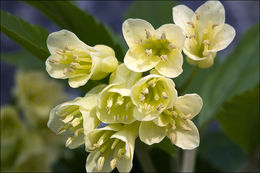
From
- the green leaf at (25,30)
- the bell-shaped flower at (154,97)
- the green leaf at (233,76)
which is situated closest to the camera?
the bell-shaped flower at (154,97)

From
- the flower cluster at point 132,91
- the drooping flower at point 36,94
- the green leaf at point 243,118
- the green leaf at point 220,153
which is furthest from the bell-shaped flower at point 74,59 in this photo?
the green leaf at point 220,153

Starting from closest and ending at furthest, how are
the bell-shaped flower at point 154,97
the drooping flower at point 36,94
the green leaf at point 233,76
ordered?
the bell-shaped flower at point 154,97
the green leaf at point 233,76
the drooping flower at point 36,94

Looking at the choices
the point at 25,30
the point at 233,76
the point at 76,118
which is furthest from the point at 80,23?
the point at 233,76

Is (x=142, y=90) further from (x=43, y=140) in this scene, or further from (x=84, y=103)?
(x=43, y=140)

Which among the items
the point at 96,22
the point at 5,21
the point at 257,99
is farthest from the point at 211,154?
the point at 5,21

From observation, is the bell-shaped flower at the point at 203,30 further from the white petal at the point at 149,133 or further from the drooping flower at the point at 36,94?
the drooping flower at the point at 36,94

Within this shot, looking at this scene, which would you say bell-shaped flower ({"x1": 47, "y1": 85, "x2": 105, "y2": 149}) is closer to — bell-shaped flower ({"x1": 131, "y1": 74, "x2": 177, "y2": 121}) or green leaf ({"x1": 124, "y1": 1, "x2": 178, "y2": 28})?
bell-shaped flower ({"x1": 131, "y1": 74, "x2": 177, "y2": 121})

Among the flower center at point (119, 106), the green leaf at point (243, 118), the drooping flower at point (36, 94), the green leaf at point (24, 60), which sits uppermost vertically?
the flower center at point (119, 106)
